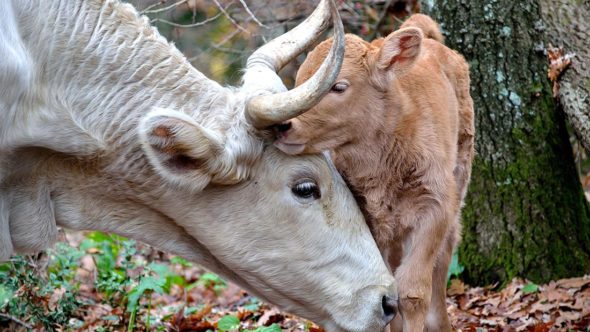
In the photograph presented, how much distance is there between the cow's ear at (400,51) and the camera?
5.95 meters

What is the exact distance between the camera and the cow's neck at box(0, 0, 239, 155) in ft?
18.1

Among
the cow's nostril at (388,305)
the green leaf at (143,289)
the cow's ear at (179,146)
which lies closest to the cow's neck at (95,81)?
the cow's ear at (179,146)

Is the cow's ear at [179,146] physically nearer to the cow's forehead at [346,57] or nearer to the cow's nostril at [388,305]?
the cow's forehead at [346,57]

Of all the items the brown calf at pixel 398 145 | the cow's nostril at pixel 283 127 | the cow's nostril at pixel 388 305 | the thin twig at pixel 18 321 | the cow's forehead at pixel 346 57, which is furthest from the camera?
Result: the thin twig at pixel 18 321

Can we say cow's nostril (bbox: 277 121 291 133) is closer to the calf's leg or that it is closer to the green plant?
the calf's leg

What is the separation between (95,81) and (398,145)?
1975mm

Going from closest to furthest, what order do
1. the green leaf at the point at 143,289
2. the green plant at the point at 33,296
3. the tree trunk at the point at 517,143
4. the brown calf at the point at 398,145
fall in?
the brown calf at the point at 398,145 → the green leaf at the point at 143,289 → the green plant at the point at 33,296 → the tree trunk at the point at 517,143

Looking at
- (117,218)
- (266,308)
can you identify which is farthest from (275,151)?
(266,308)

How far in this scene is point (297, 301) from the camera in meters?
6.01

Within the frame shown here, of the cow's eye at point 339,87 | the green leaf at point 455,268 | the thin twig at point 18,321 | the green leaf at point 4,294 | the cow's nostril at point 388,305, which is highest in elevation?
the cow's eye at point 339,87

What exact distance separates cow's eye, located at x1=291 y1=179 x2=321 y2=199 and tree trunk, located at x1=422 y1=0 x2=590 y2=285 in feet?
9.81

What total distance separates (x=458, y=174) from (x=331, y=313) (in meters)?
1.66

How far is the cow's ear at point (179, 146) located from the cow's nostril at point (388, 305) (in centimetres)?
130

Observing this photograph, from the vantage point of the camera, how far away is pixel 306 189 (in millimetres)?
5852
